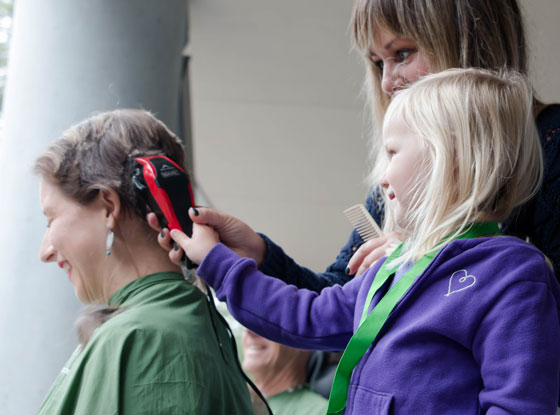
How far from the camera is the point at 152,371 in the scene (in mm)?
1478

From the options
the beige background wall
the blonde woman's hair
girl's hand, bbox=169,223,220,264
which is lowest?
the beige background wall

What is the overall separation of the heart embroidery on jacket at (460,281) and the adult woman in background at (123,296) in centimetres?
55

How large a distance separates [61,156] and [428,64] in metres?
0.88

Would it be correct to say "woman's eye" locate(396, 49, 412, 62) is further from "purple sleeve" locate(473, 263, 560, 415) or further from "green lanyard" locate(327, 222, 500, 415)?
"purple sleeve" locate(473, 263, 560, 415)

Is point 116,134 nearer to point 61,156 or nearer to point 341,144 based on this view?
point 61,156

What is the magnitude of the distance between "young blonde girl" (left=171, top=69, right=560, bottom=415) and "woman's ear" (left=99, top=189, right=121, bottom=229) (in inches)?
11.6

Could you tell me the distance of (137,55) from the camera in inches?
108

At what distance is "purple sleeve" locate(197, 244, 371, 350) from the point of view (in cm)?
147

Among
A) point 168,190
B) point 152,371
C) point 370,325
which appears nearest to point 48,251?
point 168,190

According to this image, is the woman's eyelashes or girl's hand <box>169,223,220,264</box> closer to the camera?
girl's hand <box>169,223,220,264</box>

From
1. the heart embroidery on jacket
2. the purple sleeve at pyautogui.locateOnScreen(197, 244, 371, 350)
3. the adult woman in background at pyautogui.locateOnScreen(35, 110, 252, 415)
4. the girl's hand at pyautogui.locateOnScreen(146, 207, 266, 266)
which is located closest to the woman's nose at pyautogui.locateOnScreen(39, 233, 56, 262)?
the adult woman in background at pyautogui.locateOnScreen(35, 110, 252, 415)

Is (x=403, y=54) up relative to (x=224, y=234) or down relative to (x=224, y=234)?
up

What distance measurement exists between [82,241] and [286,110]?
4097 millimetres

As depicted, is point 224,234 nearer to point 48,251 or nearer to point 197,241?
point 197,241
